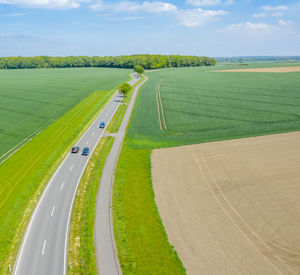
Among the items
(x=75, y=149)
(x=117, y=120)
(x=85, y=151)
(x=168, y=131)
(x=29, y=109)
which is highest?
(x=29, y=109)

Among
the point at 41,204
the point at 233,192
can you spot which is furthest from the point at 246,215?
the point at 41,204

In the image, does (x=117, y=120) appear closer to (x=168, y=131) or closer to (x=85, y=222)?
(x=168, y=131)

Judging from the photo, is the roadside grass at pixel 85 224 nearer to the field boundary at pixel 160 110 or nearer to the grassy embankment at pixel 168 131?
the grassy embankment at pixel 168 131

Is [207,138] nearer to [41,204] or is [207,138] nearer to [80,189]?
[80,189]

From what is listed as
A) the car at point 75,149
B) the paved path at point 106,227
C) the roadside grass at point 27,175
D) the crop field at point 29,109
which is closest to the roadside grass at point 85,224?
the paved path at point 106,227

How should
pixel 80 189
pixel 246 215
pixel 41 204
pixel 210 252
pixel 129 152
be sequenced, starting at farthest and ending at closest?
pixel 129 152 → pixel 80 189 → pixel 41 204 → pixel 246 215 → pixel 210 252

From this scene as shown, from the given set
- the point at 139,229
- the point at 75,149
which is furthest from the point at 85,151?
the point at 139,229

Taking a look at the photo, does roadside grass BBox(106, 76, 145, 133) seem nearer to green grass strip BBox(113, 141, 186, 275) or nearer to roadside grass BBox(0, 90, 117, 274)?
roadside grass BBox(0, 90, 117, 274)
